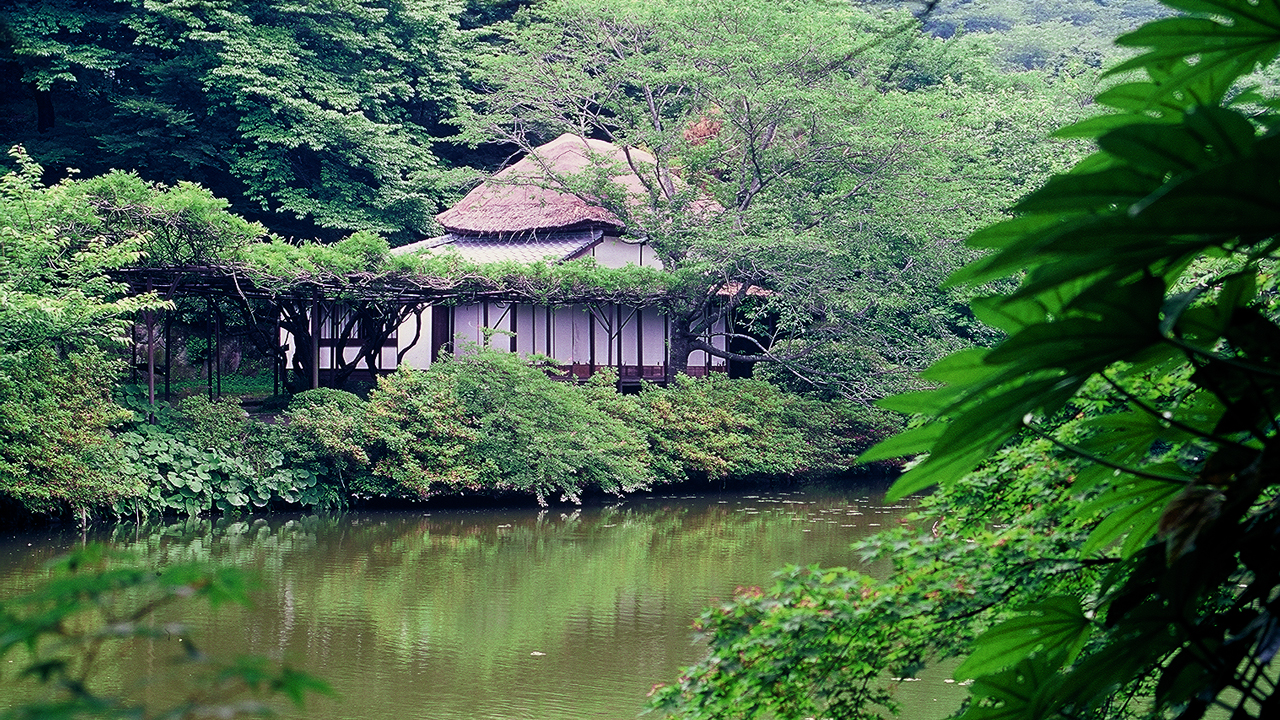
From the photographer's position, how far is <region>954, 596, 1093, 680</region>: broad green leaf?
4.76 ft

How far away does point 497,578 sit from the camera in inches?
376

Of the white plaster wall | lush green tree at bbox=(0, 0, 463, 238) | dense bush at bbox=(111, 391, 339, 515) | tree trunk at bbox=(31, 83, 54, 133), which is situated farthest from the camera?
the white plaster wall

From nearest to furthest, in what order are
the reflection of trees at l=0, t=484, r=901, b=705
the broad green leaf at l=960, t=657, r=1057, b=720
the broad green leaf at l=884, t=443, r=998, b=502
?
the broad green leaf at l=884, t=443, r=998, b=502
the broad green leaf at l=960, t=657, r=1057, b=720
the reflection of trees at l=0, t=484, r=901, b=705

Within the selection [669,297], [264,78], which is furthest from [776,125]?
[264,78]

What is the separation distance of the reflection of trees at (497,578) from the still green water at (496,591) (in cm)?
2

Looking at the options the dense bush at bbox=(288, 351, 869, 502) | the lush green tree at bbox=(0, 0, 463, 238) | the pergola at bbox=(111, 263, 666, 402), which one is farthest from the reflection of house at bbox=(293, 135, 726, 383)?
the dense bush at bbox=(288, 351, 869, 502)

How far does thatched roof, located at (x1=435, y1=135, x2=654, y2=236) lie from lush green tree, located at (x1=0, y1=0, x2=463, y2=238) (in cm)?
67

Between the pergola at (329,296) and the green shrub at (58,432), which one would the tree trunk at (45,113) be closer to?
the pergola at (329,296)

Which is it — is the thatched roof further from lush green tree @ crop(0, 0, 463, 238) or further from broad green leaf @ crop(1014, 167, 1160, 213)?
broad green leaf @ crop(1014, 167, 1160, 213)

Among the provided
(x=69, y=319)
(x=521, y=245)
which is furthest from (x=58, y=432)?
(x=521, y=245)

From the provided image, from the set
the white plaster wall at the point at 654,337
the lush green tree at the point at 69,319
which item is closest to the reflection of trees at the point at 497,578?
the lush green tree at the point at 69,319

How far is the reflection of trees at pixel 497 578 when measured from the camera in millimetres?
7211

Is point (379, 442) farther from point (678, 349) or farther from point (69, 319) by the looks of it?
point (678, 349)

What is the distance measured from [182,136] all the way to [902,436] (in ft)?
64.3
